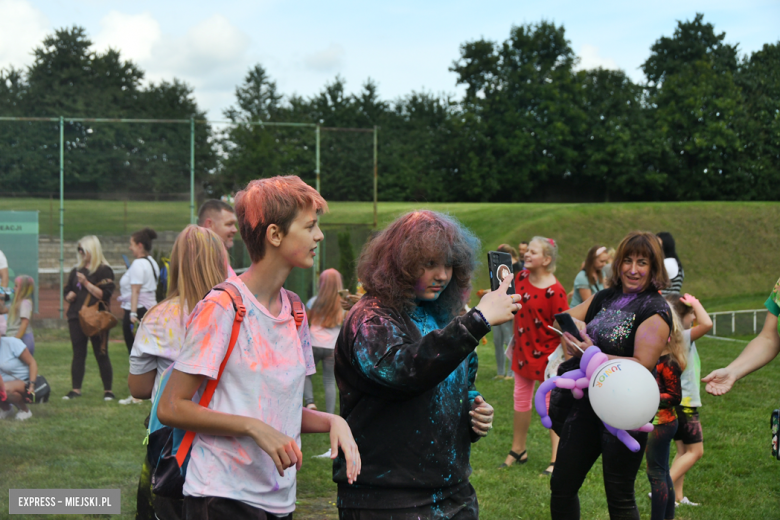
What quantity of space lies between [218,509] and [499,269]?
1.09 metres

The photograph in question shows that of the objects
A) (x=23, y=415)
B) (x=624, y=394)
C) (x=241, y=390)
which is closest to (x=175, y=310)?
(x=241, y=390)

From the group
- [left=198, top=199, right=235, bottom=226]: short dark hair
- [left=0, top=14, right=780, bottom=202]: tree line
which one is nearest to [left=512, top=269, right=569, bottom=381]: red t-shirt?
[left=198, top=199, right=235, bottom=226]: short dark hair

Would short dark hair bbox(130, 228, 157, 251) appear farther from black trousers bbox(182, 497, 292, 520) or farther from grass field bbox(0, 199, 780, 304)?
grass field bbox(0, 199, 780, 304)

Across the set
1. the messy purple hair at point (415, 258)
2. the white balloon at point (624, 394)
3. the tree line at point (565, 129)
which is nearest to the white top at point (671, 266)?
the white balloon at point (624, 394)

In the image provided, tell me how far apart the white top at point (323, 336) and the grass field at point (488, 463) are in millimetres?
944

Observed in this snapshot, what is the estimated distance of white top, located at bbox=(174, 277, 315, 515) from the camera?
6.02 feet

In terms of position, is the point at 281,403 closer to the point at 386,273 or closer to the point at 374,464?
the point at 374,464

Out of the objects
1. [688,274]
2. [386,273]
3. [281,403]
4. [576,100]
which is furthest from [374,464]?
[576,100]

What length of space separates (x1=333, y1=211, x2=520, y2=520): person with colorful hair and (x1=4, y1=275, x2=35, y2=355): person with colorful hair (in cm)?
604

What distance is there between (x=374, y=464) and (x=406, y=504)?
15 cm

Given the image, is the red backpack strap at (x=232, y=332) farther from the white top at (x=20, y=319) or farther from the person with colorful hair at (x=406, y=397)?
the white top at (x=20, y=319)

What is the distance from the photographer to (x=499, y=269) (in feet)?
6.79

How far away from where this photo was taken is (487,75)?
143ft

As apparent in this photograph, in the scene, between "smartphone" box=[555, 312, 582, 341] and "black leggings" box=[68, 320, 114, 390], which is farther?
"black leggings" box=[68, 320, 114, 390]
